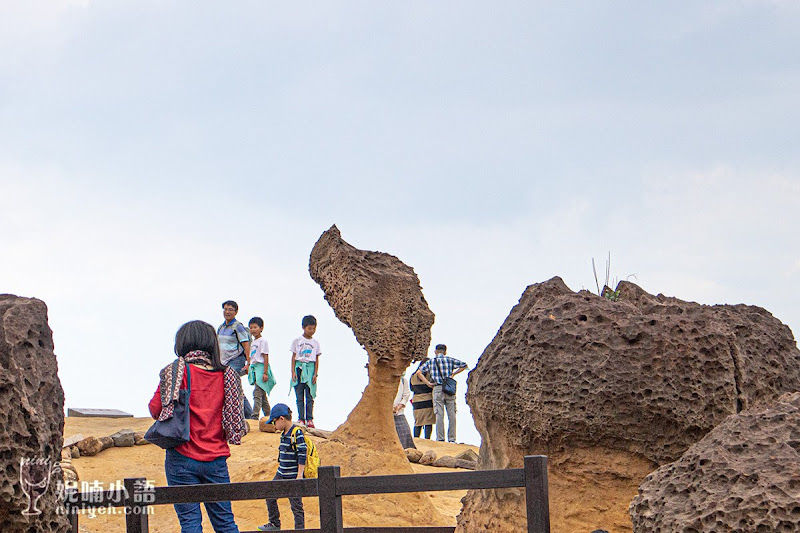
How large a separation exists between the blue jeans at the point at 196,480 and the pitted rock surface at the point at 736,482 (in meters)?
2.29

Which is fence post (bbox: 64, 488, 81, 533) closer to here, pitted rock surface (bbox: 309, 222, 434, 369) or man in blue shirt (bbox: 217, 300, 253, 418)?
pitted rock surface (bbox: 309, 222, 434, 369)

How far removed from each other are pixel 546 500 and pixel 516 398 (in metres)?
0.67

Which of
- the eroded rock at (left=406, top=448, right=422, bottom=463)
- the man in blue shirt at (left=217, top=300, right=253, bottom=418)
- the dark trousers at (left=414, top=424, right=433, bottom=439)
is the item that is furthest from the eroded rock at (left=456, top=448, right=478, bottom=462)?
the man in blue shirt at (left=217, top=300, right=253, bottom=418)

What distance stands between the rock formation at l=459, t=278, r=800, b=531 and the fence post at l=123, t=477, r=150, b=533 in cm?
175

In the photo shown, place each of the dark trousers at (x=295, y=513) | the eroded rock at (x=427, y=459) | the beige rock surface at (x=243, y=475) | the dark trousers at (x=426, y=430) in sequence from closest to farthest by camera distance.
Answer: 1. the dark trousers at (x=295, y=513)
2. the beige rock surface at (x=243, y=475)
3. the eroded rock at (x=427, y=459)
4. the dark trousers at (x=426, y=430)

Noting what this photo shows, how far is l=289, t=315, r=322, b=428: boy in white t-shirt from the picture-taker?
1013 cm

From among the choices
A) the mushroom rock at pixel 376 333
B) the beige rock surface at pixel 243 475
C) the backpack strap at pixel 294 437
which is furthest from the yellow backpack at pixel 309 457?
the mushroom rock at pixel 376 333

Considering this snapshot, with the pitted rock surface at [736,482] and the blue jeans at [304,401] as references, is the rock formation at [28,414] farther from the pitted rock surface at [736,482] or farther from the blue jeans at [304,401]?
the blue jeans at [304,401]

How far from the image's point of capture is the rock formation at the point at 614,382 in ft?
14.8

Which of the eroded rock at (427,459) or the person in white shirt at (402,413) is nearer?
the eroded rock at (427,459)

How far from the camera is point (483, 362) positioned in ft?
16.8

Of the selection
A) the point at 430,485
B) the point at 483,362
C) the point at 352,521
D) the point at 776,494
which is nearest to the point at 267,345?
the point at 352,521

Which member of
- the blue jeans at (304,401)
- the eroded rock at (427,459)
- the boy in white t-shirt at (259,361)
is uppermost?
the boy in white t-shirt at (259,361)

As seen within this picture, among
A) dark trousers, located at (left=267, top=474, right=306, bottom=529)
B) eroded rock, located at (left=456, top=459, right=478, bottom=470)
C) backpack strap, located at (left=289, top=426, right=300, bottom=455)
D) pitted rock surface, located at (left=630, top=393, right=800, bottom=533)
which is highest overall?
backpack strap, located at (left=289, top=426, right=300, bottom=455)
